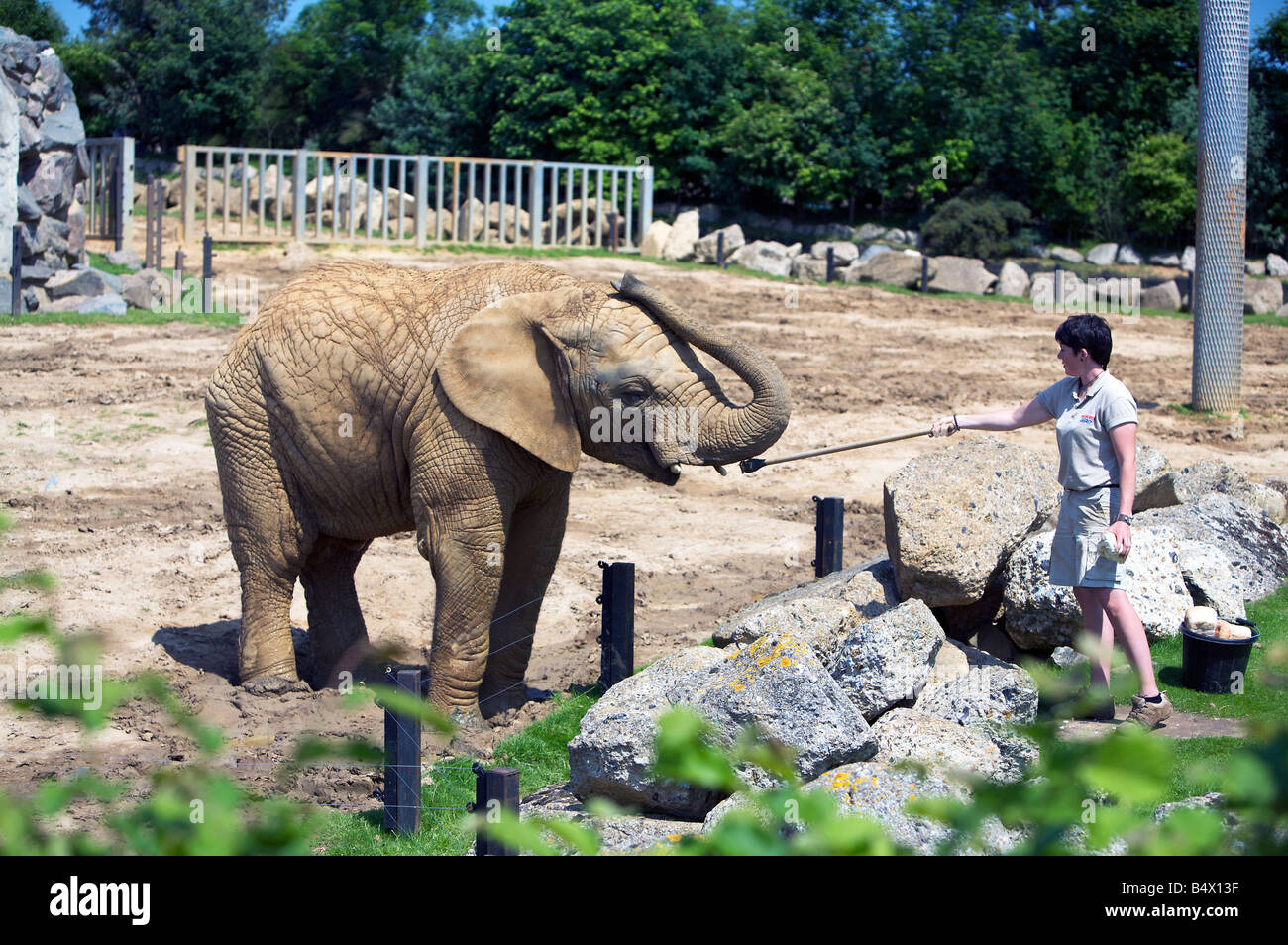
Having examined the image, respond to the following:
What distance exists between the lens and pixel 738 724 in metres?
4.96

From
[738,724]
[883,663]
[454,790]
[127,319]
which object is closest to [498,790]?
[738,724]

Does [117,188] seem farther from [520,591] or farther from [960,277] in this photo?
[520,591]

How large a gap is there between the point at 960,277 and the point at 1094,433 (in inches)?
808

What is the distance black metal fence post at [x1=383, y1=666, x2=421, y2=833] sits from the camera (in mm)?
5305

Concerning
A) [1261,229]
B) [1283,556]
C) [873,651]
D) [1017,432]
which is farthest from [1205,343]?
[1261,229]

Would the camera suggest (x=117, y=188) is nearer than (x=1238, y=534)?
No

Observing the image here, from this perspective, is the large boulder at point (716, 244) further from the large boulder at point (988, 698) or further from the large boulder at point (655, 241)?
the large boulder at point (988, 698)

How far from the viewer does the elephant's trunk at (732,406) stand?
6.14m

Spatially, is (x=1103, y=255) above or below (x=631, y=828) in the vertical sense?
above

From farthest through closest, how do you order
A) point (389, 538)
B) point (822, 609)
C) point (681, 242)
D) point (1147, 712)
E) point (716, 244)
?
point (681, 242) → point (716, 244) → point (389, 538) → point (822, 609) → point (1147, 712)

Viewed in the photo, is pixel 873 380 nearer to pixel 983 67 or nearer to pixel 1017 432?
pixel 1017 432

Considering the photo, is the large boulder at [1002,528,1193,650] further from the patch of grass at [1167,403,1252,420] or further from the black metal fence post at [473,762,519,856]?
the patch of grass at [1167,403,1252,420]

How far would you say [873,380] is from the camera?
16812 millimetres

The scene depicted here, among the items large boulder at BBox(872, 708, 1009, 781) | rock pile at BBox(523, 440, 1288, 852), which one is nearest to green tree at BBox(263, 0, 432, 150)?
rock pile at BBox(523, 440, 1288, 852)
